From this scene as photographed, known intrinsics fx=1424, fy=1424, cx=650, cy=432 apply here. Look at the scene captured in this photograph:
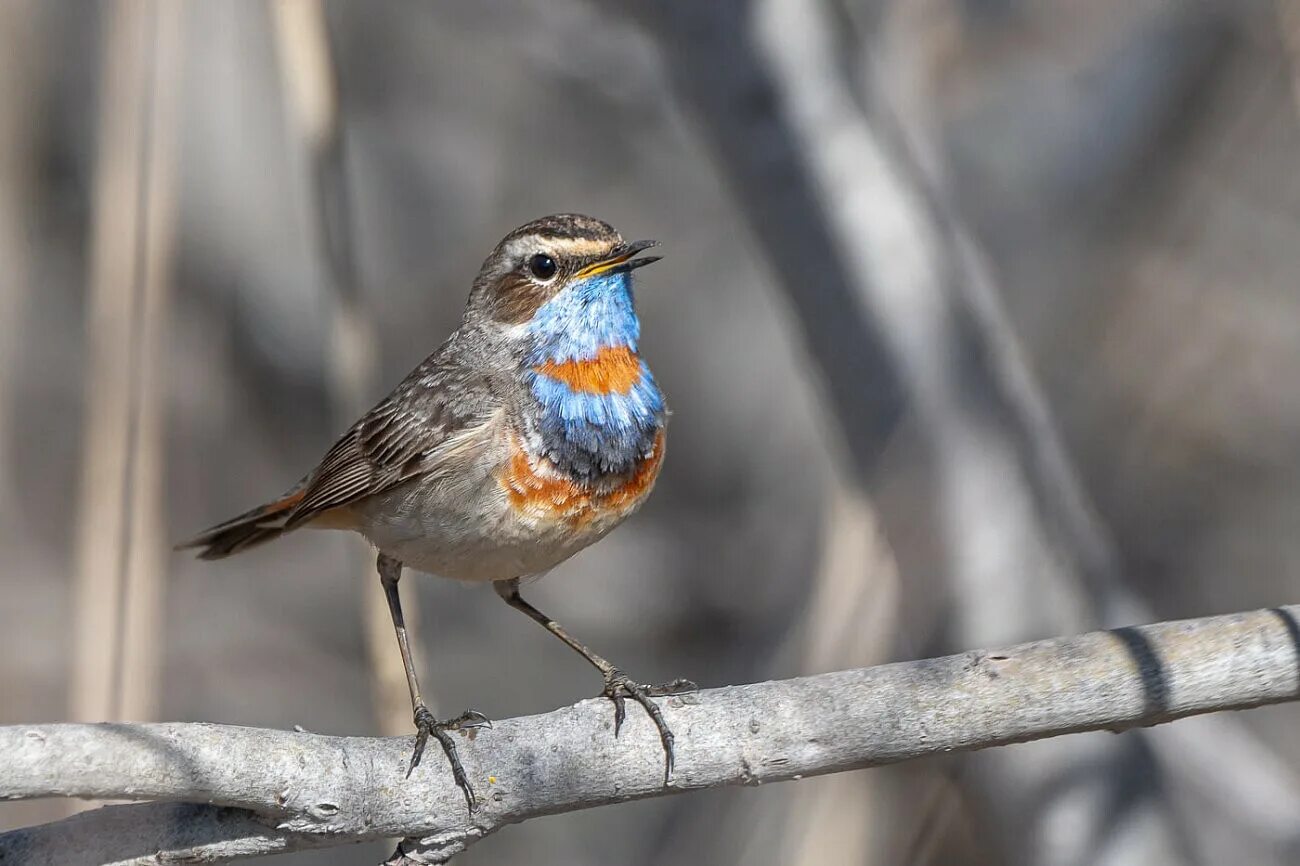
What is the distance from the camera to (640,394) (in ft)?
12.8

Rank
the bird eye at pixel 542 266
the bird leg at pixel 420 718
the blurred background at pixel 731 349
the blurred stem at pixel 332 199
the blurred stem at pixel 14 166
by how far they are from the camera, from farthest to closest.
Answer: the blurred stem at pixel 14 166 → the blurred background at pixel 731 349 → the blurred stem at pixel 332 199 → the bird eye at pixel 542 266 → the bird leg at pixel 420 718

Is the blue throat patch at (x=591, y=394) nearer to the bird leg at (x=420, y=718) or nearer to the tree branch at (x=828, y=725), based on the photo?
the bird leg at (x=420, y=718)

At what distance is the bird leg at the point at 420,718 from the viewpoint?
3.06m

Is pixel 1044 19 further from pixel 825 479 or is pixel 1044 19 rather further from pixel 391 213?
pixel 391 213

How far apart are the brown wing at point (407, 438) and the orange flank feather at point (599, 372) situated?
183 millimetres

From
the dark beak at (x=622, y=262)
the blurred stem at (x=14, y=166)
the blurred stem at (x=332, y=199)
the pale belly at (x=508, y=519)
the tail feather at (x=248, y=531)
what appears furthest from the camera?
the blurred stem at (x=14, y=166)

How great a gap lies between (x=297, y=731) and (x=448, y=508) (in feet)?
3.34

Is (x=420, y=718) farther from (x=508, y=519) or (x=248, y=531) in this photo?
(x=248, y=531)

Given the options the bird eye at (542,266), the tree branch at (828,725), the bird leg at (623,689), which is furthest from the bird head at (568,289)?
the tree branch at (828,725)

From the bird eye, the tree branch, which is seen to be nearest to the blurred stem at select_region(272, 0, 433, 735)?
the bird eye

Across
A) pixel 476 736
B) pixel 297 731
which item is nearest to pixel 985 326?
pixel 476 736

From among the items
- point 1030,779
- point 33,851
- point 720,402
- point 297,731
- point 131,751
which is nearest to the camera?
point 131,751

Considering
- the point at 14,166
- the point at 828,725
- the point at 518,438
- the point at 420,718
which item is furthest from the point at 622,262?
the point at 14,166

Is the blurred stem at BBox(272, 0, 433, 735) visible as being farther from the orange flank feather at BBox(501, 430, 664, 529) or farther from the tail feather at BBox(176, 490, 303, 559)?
the orange flank feather at BBox(501, 430, 664, 529)
